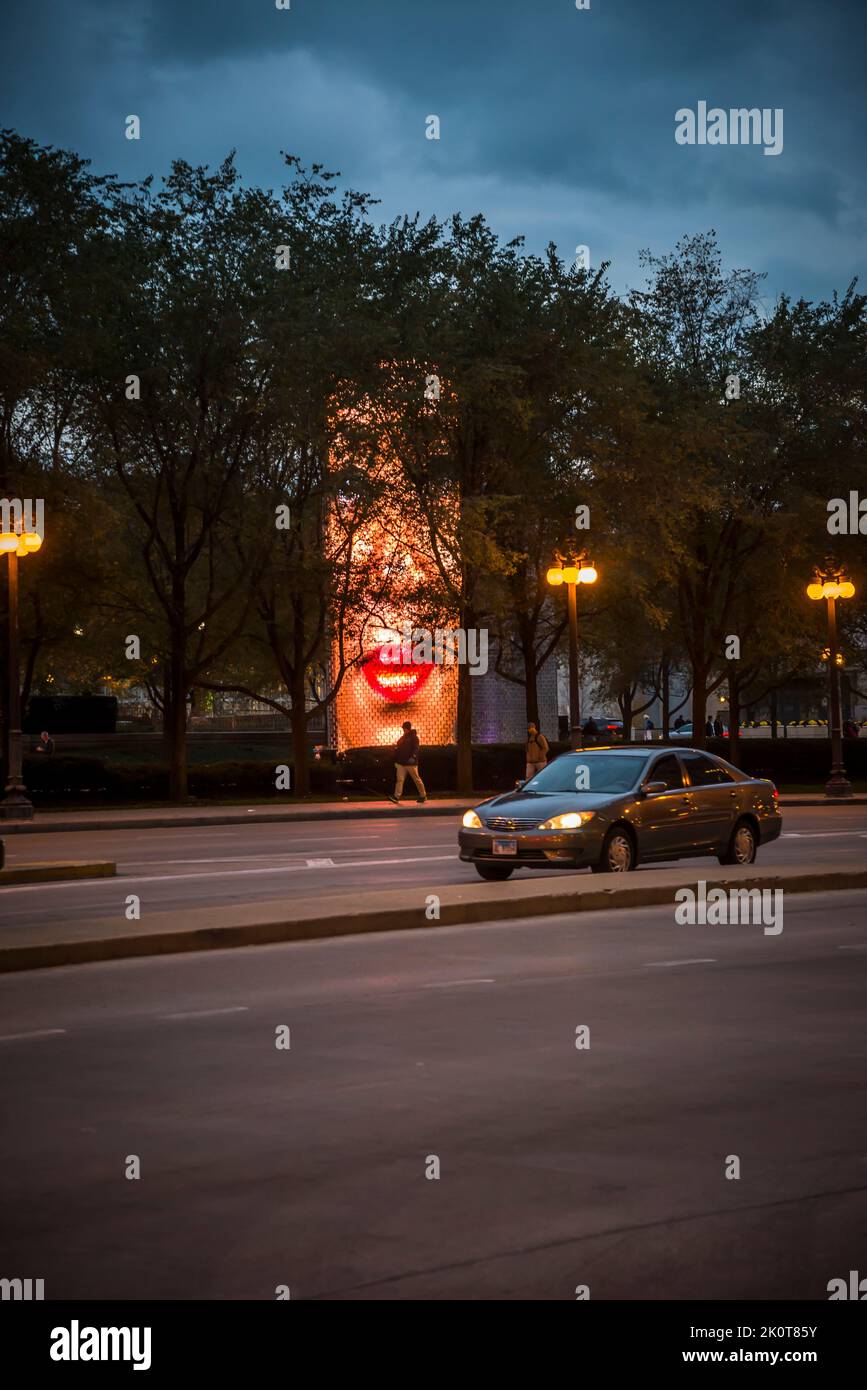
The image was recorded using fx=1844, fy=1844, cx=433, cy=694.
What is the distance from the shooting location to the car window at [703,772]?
2214cm

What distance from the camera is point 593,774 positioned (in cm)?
2164

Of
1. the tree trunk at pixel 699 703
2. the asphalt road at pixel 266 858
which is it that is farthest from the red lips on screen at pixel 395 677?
the asphalt road at pixel 266 858

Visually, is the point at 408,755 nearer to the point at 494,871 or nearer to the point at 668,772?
the point at 668,772

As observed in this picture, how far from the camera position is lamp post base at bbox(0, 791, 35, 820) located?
117 ft

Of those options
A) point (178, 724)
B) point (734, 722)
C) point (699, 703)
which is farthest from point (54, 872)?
point (734, 722)

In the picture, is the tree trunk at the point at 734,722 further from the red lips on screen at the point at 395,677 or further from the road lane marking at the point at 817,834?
the road lane marking at the point at 817,834

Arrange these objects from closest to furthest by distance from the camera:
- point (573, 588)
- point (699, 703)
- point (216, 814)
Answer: point (216, 814) → point (573, 588) → point (699, 703)

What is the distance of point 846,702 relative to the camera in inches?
4540

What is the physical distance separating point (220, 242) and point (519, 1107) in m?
35.1

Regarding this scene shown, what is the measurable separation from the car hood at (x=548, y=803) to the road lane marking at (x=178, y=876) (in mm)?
3272

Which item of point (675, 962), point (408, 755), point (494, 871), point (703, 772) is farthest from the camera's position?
point (408, 755)

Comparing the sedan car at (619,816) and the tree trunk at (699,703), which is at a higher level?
the tree trunk at (699,703)

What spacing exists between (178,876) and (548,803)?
496 centimetres
